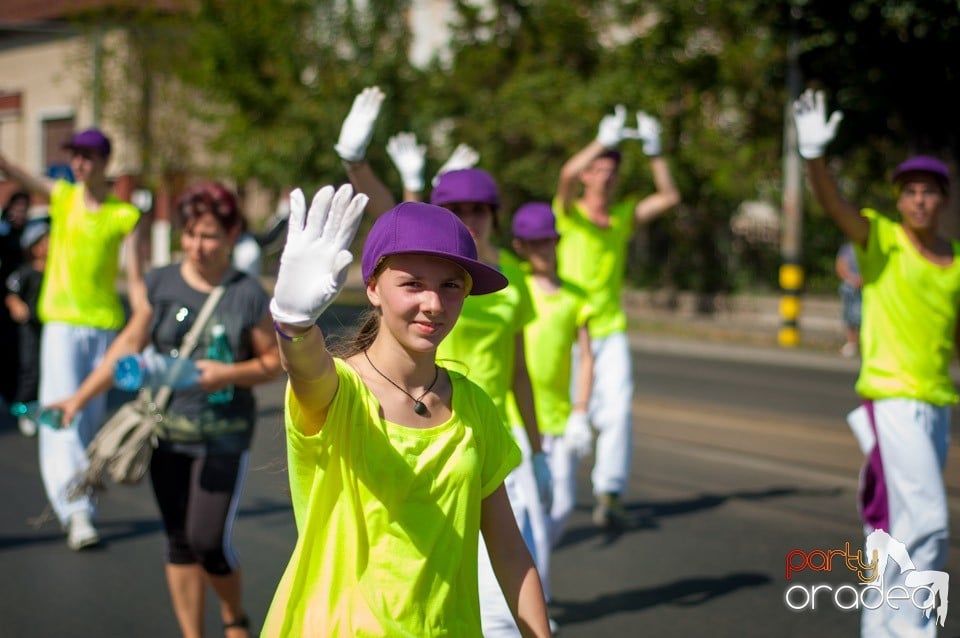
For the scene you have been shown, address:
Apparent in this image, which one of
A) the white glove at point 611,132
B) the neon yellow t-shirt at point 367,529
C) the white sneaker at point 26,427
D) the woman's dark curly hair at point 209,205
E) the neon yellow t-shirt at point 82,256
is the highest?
the white glove at point 611,132

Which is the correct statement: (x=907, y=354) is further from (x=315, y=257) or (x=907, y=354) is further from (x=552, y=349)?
(x=315, y=257)

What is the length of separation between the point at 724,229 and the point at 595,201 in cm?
1783

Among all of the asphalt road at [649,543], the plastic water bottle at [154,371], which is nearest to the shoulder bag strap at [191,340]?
the plastic water bottle at [154,371]

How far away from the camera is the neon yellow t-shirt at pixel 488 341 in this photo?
463 cm

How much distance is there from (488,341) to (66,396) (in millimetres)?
3217

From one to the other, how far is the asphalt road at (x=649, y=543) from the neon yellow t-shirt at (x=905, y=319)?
1127mm

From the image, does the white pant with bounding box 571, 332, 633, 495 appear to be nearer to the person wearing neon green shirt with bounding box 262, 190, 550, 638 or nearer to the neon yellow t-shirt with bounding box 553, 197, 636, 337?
the neon yellow t-shirt with bounding box 553, 197, 636, 337

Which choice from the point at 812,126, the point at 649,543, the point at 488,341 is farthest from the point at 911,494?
the point at 649,543

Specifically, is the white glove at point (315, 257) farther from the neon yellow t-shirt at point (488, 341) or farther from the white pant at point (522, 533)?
the neon yellow t-shirt at point (488, 341)

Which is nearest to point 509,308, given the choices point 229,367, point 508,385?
point 508,385

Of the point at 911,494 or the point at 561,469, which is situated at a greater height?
the point at 911,494

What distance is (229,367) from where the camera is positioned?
4.67 m

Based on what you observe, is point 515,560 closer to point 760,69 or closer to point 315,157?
point 760,69

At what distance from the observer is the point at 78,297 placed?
6.91 meters
